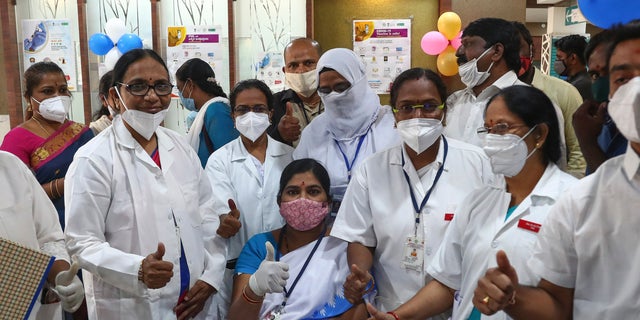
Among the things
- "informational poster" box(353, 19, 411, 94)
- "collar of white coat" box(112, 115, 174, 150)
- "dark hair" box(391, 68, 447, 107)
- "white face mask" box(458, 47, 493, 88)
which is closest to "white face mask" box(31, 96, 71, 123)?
"collar of white coat" box(112, 115, 174, 150)

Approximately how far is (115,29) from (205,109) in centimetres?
273

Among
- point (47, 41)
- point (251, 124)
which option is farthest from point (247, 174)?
point (47, 41)

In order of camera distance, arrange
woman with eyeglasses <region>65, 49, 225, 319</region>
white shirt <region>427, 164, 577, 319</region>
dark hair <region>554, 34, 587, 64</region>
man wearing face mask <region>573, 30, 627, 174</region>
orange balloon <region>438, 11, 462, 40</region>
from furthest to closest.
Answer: orange balloon <region>438, 11, 462, 40</region> < dark hair <region>554, 34, 587, 64</region> < man wearing face mask <region>573, 30, 627, 174</region> < woman with eyeglasses <region>65, 49, 225, 319</region> < white shirt <region>427, 164, 577, 319</region>

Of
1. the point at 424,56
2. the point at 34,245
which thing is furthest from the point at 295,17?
the point at 34,245

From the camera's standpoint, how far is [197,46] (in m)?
5.68

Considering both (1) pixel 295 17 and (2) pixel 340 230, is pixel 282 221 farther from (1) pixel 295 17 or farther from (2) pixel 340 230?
(1) pixel 295 17

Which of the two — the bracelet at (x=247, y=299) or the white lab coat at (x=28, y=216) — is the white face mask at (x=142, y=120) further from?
the bracelet at (x=247, y=299)

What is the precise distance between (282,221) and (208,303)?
0.57 meters

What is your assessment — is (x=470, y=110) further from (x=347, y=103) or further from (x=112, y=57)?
(x=112, y=57)

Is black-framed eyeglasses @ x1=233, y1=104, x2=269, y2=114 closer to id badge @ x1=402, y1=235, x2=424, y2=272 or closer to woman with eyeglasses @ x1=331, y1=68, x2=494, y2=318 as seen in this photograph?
woman with eyeglasses @ x1=331, y1=68, x2=494, y2=318

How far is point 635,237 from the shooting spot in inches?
48.2

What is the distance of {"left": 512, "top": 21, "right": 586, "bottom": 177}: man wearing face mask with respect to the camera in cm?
285

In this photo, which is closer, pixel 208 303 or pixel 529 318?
pixel 529 318

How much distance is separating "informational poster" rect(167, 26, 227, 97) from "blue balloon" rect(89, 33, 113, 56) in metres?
0.62
